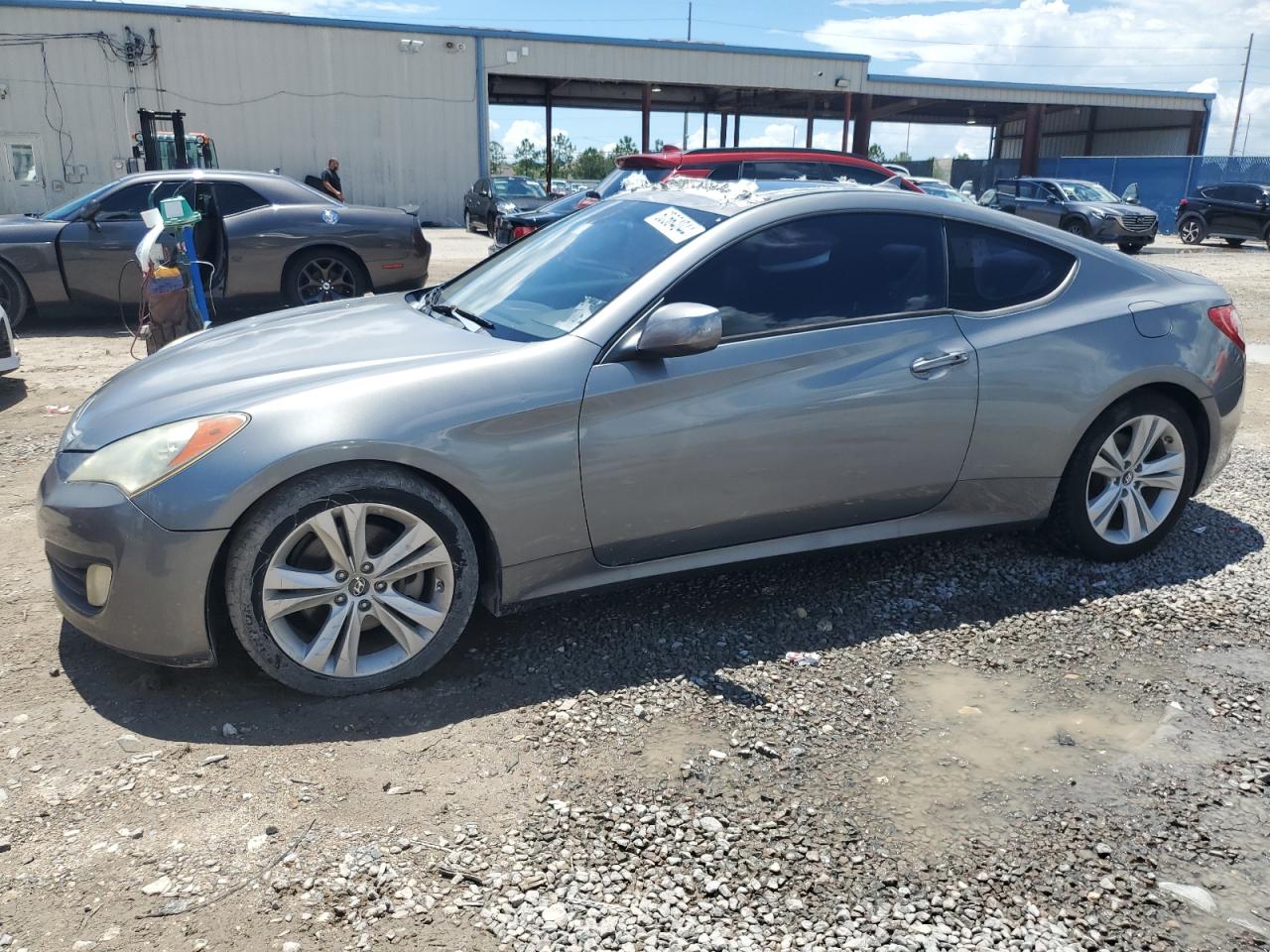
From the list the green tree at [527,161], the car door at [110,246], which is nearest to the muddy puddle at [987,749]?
the car door at [110,246]

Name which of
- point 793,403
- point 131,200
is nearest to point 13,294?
point 131,200

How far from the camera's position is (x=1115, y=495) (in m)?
4.14

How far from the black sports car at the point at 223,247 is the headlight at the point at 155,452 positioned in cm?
682

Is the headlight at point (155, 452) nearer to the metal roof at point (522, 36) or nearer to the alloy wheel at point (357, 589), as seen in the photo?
the alloy wheel at point (357, 589)

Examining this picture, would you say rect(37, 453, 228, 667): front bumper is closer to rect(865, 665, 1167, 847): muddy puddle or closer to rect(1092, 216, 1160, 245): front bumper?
rect(865, 665, 1167, 847): muddy puddle

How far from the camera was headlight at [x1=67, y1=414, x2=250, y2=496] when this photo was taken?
9.44 ft

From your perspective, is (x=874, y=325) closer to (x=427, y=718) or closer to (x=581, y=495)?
(x=581, y=495)

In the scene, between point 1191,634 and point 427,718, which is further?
point 1191,634

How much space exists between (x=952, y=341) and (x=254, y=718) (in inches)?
108

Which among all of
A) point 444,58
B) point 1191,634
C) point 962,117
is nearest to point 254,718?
point 1191,634

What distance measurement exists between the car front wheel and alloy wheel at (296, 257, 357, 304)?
22.4 meters

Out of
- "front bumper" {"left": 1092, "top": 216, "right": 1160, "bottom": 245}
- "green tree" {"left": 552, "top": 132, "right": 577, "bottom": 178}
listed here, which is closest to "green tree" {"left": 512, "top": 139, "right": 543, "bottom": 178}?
"green tree" {"left": 552, "top": 132, "right": 577, "bottom": 178}

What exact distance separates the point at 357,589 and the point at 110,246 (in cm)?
815

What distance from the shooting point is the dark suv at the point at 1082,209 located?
21.0 metres
